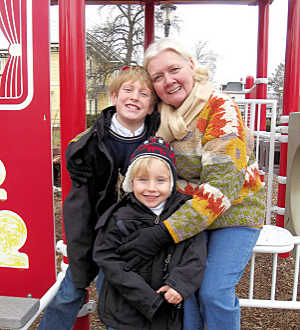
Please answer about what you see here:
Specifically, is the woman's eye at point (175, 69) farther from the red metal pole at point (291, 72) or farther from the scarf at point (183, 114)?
the red metal pole at point (291, 72)

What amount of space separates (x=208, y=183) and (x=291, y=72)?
237cm

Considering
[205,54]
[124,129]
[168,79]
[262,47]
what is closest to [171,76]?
[168,79]

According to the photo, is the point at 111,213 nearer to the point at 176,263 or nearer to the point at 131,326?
the point at 176,263

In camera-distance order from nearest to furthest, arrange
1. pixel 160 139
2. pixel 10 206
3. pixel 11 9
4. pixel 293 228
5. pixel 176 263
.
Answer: pixel 176 263
pixel 160 139
pixel 11 9
pixel 10 206
pixel 293 228

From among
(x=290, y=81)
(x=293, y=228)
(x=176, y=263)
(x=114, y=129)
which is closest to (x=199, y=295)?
(x=176, y=263)

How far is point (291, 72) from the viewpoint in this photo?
349 centimetres

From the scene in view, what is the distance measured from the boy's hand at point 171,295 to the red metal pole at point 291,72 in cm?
250

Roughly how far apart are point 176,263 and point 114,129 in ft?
2.20

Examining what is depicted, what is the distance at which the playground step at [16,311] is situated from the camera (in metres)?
1.56

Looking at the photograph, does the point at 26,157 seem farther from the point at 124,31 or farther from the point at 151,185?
the point at 124,31

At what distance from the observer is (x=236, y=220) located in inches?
67.3

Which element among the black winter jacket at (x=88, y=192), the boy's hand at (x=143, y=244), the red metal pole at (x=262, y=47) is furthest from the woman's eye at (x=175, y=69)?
the red metal pole at (x=262, y=47)

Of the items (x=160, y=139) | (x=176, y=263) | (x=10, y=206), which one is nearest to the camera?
(x=176, y=263)

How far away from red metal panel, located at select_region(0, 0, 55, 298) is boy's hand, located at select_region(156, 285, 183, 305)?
2.57 ft
